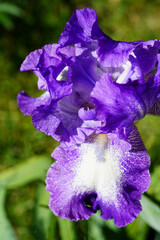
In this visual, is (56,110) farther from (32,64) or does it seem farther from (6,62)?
(6,62)

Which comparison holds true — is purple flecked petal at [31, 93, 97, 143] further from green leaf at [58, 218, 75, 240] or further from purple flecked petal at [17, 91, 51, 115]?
green leaf at [58, 218, 75, 240]

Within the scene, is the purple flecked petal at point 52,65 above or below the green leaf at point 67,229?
above

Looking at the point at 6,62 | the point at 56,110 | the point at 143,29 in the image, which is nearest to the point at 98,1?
the point at 143,29

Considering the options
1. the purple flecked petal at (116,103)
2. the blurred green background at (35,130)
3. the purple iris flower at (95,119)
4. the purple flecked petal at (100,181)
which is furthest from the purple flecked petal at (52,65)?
the blurred green background at (35,130)

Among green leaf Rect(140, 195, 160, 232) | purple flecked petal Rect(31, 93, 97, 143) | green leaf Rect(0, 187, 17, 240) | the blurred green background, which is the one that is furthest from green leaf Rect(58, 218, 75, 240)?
purple flecked petal Rect(31, 93, 97, 143)

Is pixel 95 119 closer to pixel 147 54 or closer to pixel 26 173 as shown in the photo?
pixel 147 54

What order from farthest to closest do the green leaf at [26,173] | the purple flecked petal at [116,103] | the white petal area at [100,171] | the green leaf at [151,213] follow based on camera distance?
the green leaf at [26,173], the green leaf at [151,213], the white petal area at [100,171], the purple flecked petal at [116,103]

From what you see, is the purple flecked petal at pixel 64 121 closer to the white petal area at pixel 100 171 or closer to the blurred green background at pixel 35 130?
the white petal area at pixel 100 171

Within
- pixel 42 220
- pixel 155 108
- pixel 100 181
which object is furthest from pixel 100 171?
pixel 42 220
